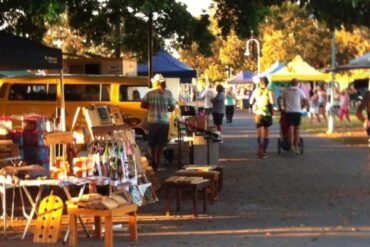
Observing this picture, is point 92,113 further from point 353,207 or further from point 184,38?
point 184,38

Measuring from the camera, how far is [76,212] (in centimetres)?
758

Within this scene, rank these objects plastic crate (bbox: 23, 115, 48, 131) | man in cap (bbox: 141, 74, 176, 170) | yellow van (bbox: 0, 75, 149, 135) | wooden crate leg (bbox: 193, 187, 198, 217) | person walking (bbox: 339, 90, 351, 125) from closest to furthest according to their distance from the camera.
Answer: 1. wooden crate leg (bbox: 193, 187, 198, 217)
2. plastic crate (bbox: 23, 115, 48, 131)
3. man in cap (bbox: 141, 74, 176, 170)
4. yellow van (bbox: 0, 75, 149, 135)
5. person walking (bbox: 339, 90, 351, 125)

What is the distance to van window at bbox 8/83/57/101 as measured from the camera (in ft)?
60.6

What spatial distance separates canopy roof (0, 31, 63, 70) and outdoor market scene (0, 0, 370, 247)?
0.02 meters

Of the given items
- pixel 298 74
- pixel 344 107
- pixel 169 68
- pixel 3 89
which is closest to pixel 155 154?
pixel 3 89

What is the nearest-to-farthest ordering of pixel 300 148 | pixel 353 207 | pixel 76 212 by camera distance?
pixel 76 212, pixel 353 207, pixel 300 148

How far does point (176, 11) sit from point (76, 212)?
1179 centimetres

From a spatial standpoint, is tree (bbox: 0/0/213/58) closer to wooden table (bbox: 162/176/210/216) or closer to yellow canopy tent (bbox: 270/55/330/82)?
wooden table (bbox: 162/176/210/216)

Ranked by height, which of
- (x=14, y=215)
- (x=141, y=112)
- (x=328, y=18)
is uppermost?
(x=328, y=18)

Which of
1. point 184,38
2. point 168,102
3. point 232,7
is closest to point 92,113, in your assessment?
point 168,102

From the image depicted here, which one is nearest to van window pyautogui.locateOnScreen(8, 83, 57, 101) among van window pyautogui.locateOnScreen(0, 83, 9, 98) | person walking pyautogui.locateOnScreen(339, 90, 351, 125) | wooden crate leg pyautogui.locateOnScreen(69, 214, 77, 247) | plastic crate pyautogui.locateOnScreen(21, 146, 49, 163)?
van window pyautogui.locateOnScreen(0, 83, 9, 98)

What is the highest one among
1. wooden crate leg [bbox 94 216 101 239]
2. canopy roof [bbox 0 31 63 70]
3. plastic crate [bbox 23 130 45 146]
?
canopy roof [bbox 0 31 63 70]

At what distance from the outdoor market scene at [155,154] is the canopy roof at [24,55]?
2 cm

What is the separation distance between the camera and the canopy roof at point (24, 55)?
9.35m
